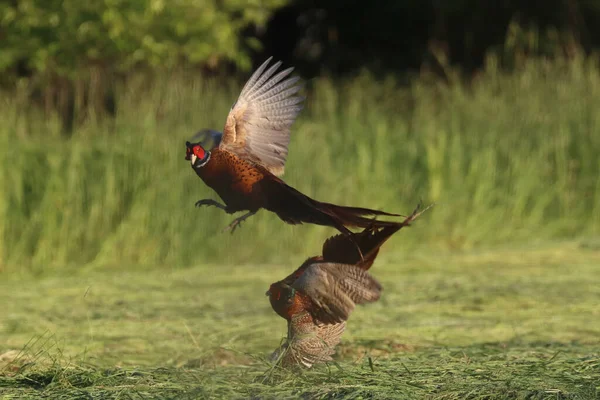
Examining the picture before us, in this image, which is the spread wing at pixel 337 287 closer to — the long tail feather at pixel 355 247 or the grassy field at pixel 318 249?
the long tail feather at pixel 355 247

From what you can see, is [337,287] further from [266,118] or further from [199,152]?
[199,152]

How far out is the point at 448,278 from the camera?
739 cm

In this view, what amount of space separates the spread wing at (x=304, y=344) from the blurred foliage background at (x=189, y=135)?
4.47 metres

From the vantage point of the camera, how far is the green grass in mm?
3660

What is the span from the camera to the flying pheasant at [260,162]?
3334 millimetres

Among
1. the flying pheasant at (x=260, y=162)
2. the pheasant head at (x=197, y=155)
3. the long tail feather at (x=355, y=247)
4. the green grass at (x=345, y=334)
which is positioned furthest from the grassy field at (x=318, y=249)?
the pheasant head at (x=197, y=155)

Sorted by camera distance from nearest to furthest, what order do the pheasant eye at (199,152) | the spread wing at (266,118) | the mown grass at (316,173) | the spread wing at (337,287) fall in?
the pheasant eye at (199,152) < the spread wing at (266,118) < the spread wing at (337,287) < the mown grass at (316,173)

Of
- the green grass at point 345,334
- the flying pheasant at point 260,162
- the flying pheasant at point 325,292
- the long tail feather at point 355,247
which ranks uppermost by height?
the flying pheasant at point 260,162

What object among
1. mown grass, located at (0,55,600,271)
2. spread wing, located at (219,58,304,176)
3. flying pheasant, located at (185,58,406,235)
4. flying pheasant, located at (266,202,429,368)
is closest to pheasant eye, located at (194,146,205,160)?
flying pheasant, located at (185,58,406,235)

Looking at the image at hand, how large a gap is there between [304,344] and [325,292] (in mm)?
254

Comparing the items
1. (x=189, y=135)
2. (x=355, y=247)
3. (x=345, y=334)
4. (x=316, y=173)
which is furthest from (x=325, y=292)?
(x=316, y=173)

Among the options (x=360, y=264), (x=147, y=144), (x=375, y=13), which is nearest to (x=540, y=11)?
(x=375, y=13)

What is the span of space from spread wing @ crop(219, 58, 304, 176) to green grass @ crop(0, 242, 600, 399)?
71 centimetres

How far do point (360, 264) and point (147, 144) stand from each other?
5.06 metres
